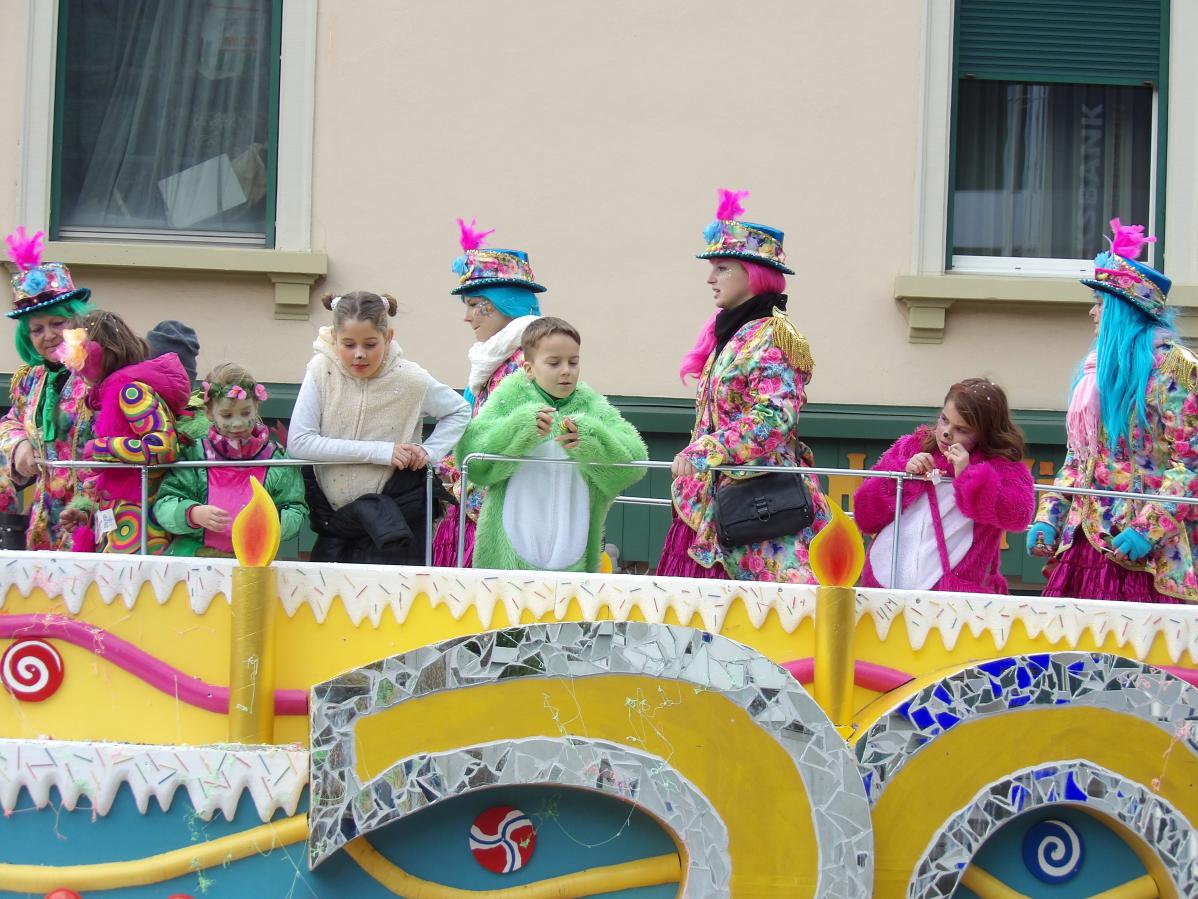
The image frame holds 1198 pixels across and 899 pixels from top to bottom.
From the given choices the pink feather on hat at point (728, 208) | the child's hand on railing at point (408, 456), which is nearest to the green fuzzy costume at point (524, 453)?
the child's hand on railing at point (408, 456)

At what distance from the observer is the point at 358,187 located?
732 centimetres

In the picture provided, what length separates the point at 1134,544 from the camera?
434 centimetres

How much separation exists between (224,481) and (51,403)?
2.63ft

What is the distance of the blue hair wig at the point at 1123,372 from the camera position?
14.7ft

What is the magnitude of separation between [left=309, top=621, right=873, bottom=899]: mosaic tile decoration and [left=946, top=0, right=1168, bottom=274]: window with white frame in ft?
16.6

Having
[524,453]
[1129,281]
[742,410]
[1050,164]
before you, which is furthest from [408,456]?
[1050,164]

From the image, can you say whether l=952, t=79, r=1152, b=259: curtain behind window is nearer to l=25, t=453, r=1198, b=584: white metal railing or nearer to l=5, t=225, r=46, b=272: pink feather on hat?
l=25, t=453, r=1198, b=584: white metal railing

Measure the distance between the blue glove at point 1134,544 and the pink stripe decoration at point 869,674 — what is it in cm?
130

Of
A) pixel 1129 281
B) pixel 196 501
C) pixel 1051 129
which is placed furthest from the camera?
pixel 1051 129

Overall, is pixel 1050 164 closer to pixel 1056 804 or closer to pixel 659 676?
pixel 1056 804

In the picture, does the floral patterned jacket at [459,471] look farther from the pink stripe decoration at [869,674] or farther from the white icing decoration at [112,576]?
the pink stripe decoration at [869,674]

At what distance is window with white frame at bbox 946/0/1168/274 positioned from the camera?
764 cm

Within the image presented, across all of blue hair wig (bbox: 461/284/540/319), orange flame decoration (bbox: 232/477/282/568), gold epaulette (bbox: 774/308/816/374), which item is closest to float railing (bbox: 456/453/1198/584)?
gold epaulette (bbox: 774/308/816/374)

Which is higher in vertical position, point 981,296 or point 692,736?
point 981,296
